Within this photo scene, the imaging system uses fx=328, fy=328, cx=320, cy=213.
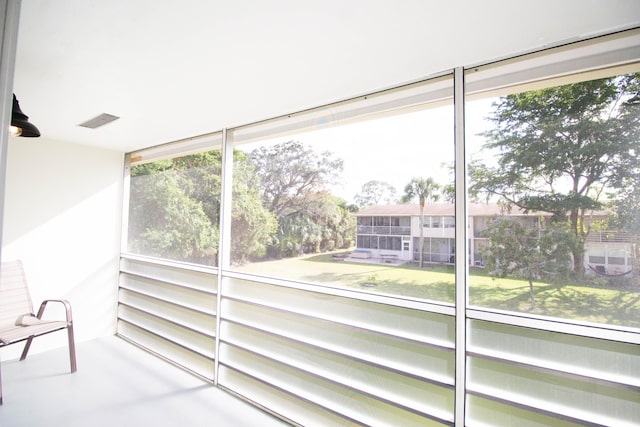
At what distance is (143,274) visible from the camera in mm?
4199

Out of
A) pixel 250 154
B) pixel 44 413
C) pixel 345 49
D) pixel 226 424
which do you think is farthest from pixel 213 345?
pixel 345 49

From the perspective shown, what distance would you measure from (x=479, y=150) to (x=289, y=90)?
1.37 m

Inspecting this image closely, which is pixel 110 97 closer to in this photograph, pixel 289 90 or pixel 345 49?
pixel 289 90

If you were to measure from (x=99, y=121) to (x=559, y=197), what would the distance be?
3.82 m

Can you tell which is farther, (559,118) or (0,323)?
(0,323)

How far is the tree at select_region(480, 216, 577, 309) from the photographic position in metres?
1.74

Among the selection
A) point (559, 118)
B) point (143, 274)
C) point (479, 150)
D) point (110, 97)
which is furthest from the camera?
point (143, 274)

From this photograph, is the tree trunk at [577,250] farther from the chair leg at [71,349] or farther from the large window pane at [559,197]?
the chair leg at [71,349]

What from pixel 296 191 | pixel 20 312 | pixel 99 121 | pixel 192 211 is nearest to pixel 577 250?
pixel 296 191

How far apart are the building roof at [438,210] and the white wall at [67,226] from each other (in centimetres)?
373

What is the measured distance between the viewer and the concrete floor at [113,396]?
8.47ft

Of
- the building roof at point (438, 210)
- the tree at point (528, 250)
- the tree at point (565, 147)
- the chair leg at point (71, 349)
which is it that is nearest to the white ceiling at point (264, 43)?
the tree at point (565, 147)

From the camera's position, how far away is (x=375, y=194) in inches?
95.1

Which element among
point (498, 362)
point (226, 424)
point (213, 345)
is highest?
point (498, 362)
